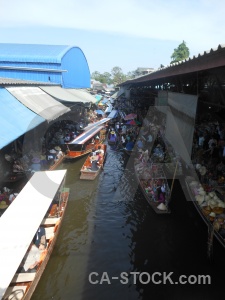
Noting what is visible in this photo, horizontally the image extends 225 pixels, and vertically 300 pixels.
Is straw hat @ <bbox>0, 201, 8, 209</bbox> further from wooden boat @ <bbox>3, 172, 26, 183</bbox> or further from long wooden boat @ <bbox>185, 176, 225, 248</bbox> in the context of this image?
long wooden boat @ <bbox>185, 176, 225, 248</bbox>

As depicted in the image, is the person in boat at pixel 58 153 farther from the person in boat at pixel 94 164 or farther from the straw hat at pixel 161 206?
the straw hat at pixel 161 206

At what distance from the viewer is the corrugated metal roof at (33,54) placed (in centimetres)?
3660

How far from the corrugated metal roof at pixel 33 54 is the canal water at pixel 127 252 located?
85.8 ft

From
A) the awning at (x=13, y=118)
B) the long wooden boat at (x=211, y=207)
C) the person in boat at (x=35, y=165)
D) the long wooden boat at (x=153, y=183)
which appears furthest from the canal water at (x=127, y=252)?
the awning at (x=13, y=118)

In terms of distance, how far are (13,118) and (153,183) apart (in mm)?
8398

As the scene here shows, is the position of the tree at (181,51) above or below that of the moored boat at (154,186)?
above

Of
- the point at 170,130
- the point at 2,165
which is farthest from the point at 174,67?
the point at 2,165

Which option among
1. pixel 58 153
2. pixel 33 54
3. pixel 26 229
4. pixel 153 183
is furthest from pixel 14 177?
pixel 33 54

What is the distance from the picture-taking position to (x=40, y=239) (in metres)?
10.4

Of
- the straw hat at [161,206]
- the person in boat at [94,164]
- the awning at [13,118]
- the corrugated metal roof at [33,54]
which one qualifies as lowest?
the straw hat at [161,206]

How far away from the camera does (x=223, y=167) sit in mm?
13297

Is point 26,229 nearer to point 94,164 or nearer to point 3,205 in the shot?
point 3,205

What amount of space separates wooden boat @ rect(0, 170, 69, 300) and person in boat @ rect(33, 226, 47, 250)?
19cm

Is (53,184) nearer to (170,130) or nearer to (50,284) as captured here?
→ (50,284)
